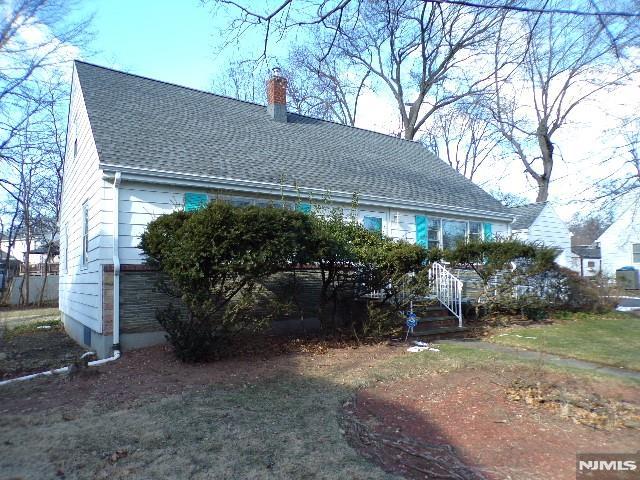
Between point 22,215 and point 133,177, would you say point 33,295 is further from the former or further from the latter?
point 133,177

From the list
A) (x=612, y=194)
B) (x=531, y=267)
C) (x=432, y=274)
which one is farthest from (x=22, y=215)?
(x=612, y=194)

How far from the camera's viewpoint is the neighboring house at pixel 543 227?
18.8 metres

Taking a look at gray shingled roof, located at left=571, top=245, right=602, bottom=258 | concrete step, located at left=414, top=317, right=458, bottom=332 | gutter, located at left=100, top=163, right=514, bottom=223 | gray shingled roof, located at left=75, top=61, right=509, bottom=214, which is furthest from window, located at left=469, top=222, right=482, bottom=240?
gray shingled roof, located at left=571, top=245, right=602, bottom=258

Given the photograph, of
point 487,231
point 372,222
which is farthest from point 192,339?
point 487,231

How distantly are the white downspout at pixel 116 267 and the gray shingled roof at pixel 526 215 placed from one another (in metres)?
15.0

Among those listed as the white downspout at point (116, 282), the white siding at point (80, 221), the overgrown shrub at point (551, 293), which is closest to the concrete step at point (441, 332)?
the overgrown shrub at point (551, 293)

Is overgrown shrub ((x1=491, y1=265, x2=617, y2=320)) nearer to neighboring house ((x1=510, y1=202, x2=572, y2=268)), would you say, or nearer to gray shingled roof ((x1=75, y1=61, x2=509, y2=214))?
gray shingled roof ((x1=75, y1=61, x2=509, y2=214))

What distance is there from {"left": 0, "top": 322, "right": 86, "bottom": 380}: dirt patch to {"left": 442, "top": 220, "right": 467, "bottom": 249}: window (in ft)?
31.1

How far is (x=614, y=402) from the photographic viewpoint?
4902 millimetres

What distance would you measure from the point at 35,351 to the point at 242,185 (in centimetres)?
511

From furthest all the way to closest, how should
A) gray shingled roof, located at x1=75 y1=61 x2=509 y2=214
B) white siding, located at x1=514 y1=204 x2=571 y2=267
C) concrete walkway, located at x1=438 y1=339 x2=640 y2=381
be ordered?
1. white siding, located at x1=514 y1=204 x2=571 y2=267
2. gray shingled roof, located at x1=75 y1=61 x2=509 y2=214
3. concrete walkway, located at x1=438 y1=339 x2=640 y2=381

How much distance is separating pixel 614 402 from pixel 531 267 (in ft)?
23.6

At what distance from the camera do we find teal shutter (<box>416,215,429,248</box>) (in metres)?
12.5

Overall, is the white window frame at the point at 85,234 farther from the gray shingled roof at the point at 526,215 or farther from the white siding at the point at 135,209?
the gray shingled roof at the point at 526,215
